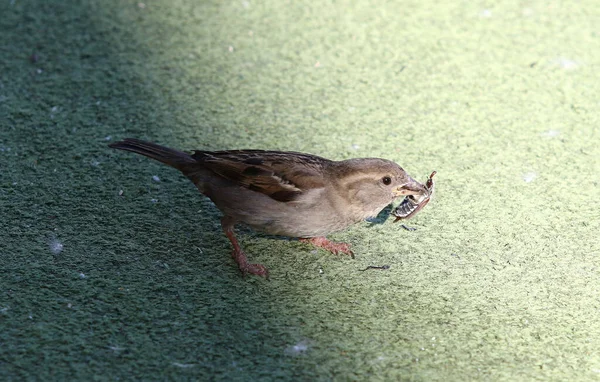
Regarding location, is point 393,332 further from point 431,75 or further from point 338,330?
point 431,75

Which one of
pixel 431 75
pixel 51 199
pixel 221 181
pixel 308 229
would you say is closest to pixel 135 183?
pixel 51 199

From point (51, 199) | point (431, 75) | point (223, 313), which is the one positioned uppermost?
point (431, 75)

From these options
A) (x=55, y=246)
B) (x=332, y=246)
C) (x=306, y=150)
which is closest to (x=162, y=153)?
(x=55, y=246)

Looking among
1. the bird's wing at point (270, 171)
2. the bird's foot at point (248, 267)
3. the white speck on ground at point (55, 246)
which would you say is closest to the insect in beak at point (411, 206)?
the bird's wing at point (270, 171)

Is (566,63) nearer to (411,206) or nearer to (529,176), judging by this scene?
(529,176)

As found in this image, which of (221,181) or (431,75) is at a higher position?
(431,75)

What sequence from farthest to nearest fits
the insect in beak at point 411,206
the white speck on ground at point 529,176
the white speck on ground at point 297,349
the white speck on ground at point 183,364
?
the white speck on ground at point 529,176 → the insect in beak at point 411,206 → the white speck on ground at point 297,349 → the white speck on ground at point 183,364

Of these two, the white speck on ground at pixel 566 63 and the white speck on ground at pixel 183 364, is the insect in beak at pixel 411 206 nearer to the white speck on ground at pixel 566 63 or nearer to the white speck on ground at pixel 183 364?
the white speck on ground at pixel 183 364
